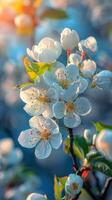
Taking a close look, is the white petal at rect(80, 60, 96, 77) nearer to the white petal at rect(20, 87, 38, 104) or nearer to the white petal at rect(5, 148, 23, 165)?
the white petal at rect(20, 87, 38, 104)

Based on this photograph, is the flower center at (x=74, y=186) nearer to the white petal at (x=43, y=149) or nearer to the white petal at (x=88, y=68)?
the white petal at (x=43, y=149)

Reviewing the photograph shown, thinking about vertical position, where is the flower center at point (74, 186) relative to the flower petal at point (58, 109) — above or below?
below

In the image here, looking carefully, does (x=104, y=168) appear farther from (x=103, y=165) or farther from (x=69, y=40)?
(x=69, y=40)

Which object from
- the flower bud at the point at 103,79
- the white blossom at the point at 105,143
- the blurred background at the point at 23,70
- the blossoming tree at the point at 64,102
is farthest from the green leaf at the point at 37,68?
the blurred background at the point at 23,70

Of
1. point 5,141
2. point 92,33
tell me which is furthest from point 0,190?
point 92,33

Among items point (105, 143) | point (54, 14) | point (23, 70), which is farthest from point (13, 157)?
point (105, 143)

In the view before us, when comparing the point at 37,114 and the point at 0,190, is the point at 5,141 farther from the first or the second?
the point at 37,114

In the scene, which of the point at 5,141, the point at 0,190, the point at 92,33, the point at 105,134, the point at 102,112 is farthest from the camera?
the point at 92,33
